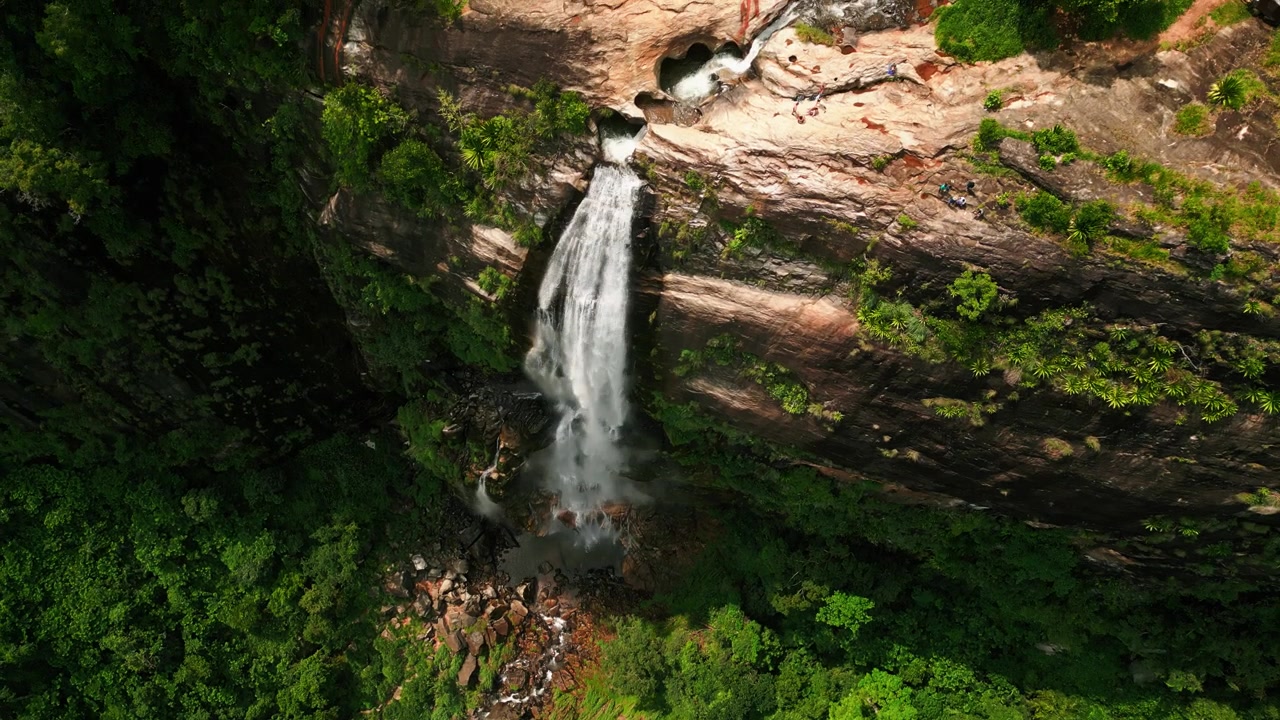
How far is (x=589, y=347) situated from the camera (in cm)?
1581

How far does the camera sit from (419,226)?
50.2 ft

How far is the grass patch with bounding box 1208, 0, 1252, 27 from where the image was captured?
10.6 m

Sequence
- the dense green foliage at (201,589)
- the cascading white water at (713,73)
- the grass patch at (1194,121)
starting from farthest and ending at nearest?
1. the dense green foliage at (201,589)
2. the cascading white water at (713,73)
3. the grass patch at (1194,121)

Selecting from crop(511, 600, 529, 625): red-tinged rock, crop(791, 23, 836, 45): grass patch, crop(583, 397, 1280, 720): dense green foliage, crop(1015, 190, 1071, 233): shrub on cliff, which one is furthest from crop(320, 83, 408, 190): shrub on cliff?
crop(511, 600, 529, 625): red-tinged rock

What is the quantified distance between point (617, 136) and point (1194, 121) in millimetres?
8985

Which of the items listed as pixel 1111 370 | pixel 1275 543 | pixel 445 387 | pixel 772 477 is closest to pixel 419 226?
pixel 445 387

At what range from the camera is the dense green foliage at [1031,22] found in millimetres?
10891

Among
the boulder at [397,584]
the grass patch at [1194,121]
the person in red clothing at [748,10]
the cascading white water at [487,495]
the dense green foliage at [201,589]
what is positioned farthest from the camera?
the boulder at [397,584]

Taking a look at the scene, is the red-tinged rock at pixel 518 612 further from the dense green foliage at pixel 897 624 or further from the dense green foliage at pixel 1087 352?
the dense green foliage at pixel 1087 352

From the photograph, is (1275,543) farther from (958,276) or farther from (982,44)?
(982,44)

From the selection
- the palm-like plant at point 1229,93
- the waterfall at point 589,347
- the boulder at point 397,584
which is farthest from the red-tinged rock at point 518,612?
the palm-like plant at point 1229,93

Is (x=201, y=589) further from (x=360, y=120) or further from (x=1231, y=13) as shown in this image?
(x=1231, y=13)

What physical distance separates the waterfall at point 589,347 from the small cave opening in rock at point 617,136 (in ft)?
0.79

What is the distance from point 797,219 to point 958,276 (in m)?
2.72
